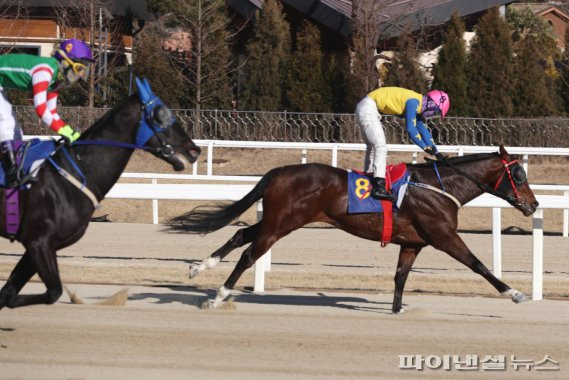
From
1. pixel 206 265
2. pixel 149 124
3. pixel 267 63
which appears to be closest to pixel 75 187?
pixel 149 124

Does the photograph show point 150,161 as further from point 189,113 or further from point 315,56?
point 315,56

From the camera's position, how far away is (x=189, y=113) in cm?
2186

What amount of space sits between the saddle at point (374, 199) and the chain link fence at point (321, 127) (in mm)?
11403

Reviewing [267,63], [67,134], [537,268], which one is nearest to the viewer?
[67,134]

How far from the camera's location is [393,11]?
80.6 ft

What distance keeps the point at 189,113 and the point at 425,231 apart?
46.9ft

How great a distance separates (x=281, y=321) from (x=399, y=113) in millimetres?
2004

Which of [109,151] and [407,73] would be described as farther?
[407,73]

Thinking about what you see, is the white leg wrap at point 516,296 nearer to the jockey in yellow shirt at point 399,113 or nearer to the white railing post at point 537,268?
the white railing post at point 537,268

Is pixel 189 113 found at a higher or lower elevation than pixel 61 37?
lower

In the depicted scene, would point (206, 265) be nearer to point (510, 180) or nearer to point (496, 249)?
point (510, 180)

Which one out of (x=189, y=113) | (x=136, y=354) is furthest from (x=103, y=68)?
(x=136, y=354)

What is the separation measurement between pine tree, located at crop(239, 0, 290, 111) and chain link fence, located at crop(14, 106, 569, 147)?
1120 mm

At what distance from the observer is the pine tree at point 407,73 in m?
21.4
